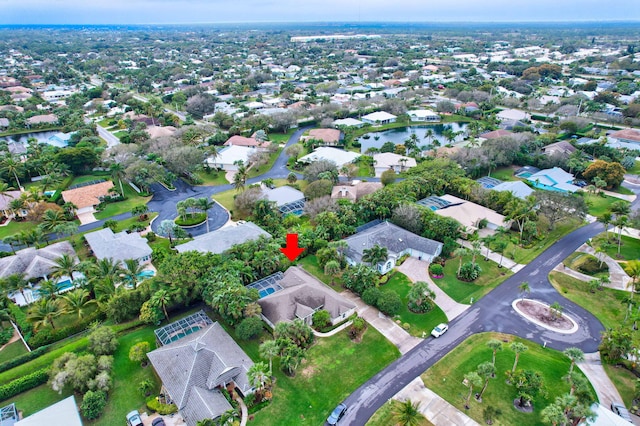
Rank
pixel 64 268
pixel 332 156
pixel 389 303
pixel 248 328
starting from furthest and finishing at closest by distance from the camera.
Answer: pixel 332 156 → pixel 64 268 → pixel 389 303 → pixel 248 328

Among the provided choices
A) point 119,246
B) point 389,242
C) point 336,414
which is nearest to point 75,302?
point 119,246

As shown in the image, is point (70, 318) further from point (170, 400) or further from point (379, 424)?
point (379, 424)

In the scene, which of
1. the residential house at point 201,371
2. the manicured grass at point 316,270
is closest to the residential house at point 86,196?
the manicured grass at point 316,270

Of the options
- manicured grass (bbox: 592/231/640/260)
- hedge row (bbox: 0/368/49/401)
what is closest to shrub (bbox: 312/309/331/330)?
hedge row (bbox: 0/368/49/401)

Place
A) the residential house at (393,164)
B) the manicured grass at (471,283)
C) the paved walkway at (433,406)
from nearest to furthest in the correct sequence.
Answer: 1. the paved walkway at (433,406)
2. the manicured grass at (471,283)
3. the residential house at (393,164)

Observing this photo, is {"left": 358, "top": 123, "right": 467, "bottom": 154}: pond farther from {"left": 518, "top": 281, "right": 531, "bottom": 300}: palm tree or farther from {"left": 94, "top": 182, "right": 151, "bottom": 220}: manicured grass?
{"left": 518, "top": 281, "right": 531, "bottom": 300}: palm tree

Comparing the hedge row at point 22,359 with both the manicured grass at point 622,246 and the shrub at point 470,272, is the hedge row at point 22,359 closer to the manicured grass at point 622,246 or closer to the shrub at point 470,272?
the shrub at point 470,272

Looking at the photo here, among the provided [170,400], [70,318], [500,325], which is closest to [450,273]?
[500,325]

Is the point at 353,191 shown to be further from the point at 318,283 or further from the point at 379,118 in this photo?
the point at 379,118
